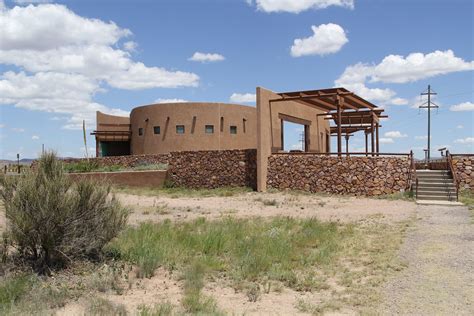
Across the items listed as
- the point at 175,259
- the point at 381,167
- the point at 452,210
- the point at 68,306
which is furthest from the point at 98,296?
the point at 381,167

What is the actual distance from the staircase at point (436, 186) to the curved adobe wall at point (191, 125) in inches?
725

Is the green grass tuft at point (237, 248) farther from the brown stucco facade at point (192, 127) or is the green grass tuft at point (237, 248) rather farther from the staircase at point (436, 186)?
the brown stucco facade at point (192, 127)

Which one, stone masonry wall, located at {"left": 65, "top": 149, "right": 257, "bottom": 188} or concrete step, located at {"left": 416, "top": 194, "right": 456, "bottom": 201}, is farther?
stone masonry wall, located at {"left": 65, "top": 149, "right": 257, "bottom": 188}

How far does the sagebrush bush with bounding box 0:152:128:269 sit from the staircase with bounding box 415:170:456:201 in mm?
15049

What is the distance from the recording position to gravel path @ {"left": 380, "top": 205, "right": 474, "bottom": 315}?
610 cm

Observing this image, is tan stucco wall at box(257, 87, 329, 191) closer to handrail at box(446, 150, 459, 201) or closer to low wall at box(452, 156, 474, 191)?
handrail at box(446, 150, 459, 201)

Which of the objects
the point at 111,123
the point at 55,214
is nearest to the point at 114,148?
the point at 111,123

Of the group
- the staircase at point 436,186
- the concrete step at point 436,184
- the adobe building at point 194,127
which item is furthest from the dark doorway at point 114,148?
the concrete step at point 436,184

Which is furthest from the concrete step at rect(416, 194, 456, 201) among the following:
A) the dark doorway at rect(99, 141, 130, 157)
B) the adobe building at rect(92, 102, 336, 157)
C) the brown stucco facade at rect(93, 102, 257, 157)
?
the dark doorway at rect(99, 141, 130, 157)

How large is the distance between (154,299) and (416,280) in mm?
3935

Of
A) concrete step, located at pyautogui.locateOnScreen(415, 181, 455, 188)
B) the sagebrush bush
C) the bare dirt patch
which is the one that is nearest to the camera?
the sagebrush bush

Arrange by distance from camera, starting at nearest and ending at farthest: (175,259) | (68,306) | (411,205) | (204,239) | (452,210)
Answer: (68,306)
(175,259)
(204,239)
(452,210)
(411,205)

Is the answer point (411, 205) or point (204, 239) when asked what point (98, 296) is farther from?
point (411, 205)

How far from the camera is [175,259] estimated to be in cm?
826
